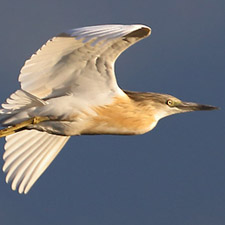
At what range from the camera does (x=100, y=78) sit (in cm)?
1656

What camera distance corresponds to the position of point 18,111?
16922mm

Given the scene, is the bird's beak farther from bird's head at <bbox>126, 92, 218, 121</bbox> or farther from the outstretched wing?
the outstretched wing

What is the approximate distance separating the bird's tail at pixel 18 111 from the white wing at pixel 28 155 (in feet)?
2.80

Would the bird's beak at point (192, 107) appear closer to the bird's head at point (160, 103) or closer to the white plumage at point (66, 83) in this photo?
the bird's head at point (160, 103)

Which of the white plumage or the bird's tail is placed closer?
the white plumage

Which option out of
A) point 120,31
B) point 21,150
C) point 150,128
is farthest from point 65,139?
point 120,31

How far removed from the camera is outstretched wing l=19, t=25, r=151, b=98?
16016mm

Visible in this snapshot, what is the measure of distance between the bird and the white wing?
0.76 meters

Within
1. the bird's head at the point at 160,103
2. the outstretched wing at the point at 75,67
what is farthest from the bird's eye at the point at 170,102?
the outstretched wing at the point at 75,67

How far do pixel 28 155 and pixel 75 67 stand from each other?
7.17 feet

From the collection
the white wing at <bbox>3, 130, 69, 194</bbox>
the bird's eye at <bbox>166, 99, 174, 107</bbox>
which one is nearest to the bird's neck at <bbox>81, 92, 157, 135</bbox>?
the bird's eye at <bbox>166, 99, 174, 107</bbox>

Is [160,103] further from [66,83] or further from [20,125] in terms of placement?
[20,125]

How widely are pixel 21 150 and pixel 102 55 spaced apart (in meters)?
2.65

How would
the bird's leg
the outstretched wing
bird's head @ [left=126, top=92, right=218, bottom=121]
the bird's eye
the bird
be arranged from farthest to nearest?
1. the bird's eye
2. bird's head @ [left=126, top=92, right=218, bottom=121]
3. the bird's leg
4. the bird
5. the outstretched wing
